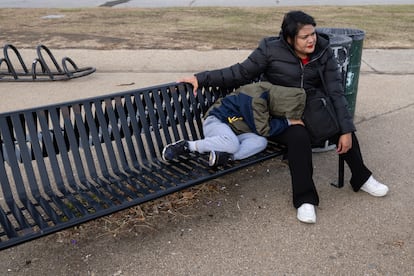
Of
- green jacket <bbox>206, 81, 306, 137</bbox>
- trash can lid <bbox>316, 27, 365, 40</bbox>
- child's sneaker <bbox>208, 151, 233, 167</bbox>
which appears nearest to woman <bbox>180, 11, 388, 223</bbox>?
green jacket <bbox>206, 81, 306, 137</bbox>

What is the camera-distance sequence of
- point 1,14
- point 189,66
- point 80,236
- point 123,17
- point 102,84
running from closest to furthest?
point 80,236
point 102,84
point 189,66
point 123,17
point 1,14

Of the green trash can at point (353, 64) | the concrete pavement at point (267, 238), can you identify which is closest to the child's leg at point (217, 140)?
the concrete pavement at point (267, 238)

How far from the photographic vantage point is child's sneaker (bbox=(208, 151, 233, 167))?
317 centimetres

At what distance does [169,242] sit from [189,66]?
204 inches

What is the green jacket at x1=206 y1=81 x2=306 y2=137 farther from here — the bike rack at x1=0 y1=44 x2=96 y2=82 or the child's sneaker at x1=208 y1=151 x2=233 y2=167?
the bike rack at x1=0 y1=44 x2=96 y2=82

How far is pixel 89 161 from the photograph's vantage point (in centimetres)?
319

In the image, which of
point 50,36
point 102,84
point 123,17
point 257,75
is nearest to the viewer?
point 257,75

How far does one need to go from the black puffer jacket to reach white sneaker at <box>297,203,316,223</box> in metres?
0.61

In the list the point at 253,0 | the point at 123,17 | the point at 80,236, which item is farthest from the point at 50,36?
the point at 253,0

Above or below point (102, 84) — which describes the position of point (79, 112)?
above

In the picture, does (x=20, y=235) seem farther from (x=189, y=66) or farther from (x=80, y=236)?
(x=189, y=66)

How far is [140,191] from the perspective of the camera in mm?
2963

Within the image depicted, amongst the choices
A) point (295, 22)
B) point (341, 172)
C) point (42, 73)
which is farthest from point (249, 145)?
point (42, 73)

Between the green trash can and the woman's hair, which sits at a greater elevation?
the woman's hair
